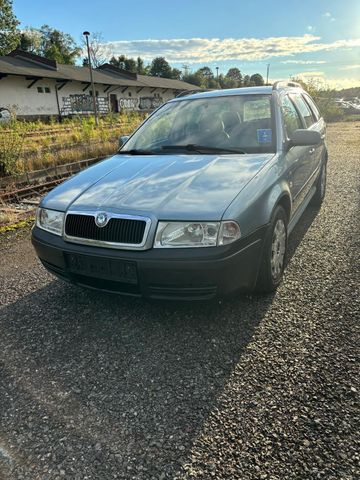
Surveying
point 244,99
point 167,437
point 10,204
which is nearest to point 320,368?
point 167,437

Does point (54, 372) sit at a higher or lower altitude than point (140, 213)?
lower

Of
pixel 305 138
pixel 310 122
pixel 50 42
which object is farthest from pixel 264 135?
pixel 50 42

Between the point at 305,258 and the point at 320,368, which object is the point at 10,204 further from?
the point at 320,368

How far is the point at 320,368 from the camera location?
96.9 inches

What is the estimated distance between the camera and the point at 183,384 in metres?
2.38

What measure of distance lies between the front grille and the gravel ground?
2.38ft

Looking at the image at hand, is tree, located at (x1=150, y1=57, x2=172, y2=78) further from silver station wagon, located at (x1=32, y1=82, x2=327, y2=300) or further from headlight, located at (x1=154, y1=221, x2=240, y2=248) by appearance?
headlight, located at (x1=154, y1=221, x2=240, y2=248)

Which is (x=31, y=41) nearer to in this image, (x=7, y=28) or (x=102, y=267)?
(x=7, y=28)

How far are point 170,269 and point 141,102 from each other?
49.4 m

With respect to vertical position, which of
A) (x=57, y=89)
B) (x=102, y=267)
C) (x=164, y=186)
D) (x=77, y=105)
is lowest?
(x=102, y=267)

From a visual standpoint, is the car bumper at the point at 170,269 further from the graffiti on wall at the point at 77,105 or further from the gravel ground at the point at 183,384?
the graffiti on wall at the point at 77,105

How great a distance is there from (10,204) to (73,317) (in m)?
4.59

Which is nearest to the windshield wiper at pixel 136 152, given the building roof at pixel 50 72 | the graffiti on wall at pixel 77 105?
the building roof at pixel 50 72

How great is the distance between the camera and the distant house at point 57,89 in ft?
105
